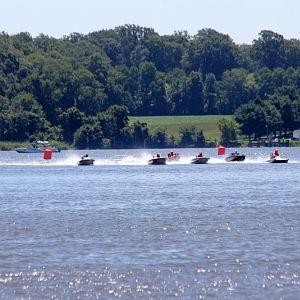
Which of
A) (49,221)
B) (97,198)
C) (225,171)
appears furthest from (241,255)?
(225,171)

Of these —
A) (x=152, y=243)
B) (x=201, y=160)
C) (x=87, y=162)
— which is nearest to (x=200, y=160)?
(x=201, y=160)

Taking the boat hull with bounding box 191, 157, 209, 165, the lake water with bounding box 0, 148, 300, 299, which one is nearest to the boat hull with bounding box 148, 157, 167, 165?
the boat hull with bounding box 191, 157, 209, 165

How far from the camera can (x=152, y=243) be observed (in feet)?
127

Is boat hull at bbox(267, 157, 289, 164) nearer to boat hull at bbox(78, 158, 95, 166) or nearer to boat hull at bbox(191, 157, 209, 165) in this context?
boat hull at bbox(191, 157, 209, 165)

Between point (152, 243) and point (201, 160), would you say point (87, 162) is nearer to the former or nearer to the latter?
point (201, 160)

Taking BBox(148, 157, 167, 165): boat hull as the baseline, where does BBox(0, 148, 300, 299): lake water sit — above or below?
above

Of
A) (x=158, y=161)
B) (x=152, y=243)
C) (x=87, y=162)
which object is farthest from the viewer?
(x=87, y=162)

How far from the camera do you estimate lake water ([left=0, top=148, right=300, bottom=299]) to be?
100 ft

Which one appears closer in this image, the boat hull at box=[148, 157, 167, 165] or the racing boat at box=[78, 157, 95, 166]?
the boat hull at box=[148, 157, 167, 165]

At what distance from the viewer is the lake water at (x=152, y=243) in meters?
30.6

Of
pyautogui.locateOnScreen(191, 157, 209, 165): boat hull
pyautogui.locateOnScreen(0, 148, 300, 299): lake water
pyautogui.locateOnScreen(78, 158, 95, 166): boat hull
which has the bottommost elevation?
pyautogui.locateOnScreen(78, 158, 95, 166): boat hull

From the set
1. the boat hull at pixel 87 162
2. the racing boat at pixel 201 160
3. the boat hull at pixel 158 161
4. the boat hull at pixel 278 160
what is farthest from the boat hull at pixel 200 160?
the boat hull at pixel 87 162

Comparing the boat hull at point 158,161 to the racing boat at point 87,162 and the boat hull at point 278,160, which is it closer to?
the racing boat at point 87,162

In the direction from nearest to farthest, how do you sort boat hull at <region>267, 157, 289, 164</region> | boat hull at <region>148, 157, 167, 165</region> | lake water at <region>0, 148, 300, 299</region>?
lake water at <region>0, 148, 300, 299</region>, boat hull at <region>267, 157, 289, 164</region>, boat hull at <region>148, 157, 167, 165</region>
